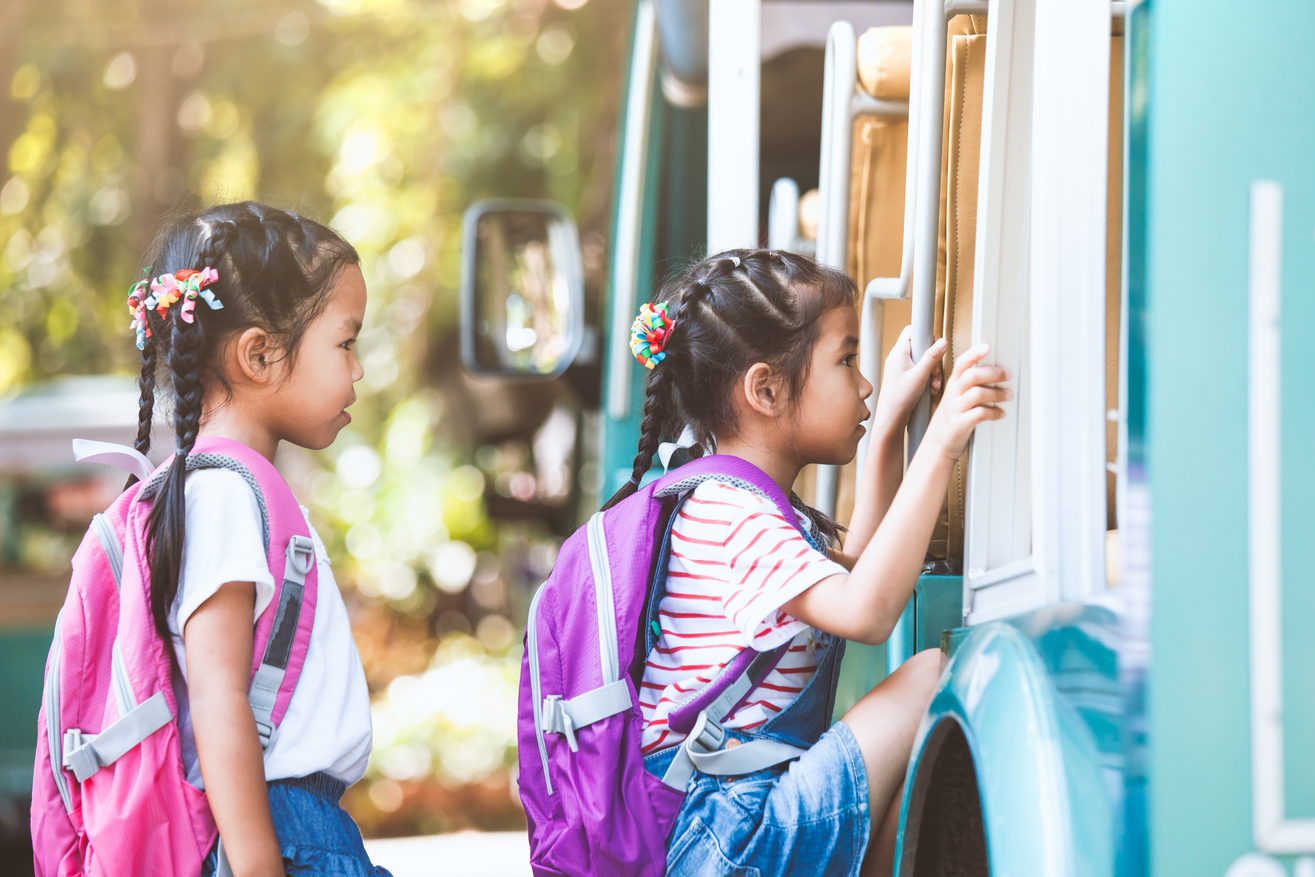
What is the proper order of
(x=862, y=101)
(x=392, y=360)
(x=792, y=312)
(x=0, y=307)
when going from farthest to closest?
(x=392, y=360)
(x=0, y=307)
(x=862, y=101)
(x=792, y=312)

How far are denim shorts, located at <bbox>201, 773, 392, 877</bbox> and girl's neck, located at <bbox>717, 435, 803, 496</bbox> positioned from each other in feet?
2.51

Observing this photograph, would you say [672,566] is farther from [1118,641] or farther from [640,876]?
[1118,641]

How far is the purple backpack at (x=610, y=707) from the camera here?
1667 millimetres

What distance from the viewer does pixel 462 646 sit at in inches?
A: 360

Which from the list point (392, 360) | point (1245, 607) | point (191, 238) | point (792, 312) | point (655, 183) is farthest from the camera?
point (392, 360)

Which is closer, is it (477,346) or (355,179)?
(477,346)

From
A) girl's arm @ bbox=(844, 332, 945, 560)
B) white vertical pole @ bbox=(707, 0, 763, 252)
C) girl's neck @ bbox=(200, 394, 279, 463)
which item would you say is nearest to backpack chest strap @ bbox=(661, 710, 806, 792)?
girl's arm @ bbox=(844, 332, 945, 560)

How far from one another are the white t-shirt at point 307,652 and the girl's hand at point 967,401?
0.83 m

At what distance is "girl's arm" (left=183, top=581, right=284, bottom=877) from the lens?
4.82ft

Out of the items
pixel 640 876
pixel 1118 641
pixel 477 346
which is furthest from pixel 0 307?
pixel 1118 641

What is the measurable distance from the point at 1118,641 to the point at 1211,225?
13.1 inches

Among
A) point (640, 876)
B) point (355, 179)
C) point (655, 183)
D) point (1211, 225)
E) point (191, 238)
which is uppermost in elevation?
point (355, 179)

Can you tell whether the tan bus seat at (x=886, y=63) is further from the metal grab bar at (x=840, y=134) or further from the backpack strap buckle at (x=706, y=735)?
the backpack strap buckle at (x=706, y=735)

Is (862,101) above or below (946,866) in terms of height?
above
